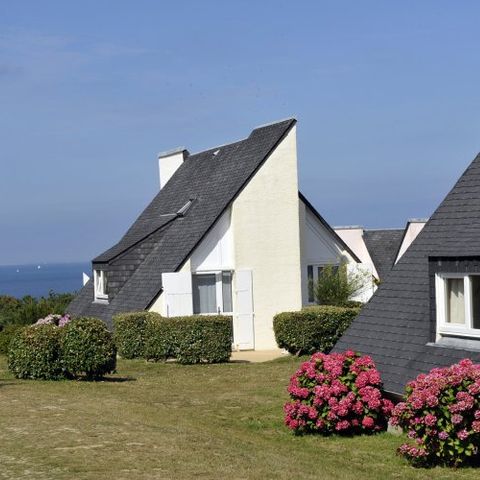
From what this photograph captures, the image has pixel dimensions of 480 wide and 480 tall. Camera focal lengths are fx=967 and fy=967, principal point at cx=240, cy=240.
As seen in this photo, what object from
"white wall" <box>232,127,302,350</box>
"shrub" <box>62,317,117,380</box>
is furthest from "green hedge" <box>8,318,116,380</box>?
"white wall" <box>232,127,302,350</box>

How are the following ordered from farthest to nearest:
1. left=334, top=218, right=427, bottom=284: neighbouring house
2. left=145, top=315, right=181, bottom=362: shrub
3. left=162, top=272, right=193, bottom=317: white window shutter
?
left=334, top=218, right=427, bottom=284: neighbouring house < left=162, top=272, right=193, bottom=317: white window shutter < left=145, top=315, right=181, bottom=362: shrub

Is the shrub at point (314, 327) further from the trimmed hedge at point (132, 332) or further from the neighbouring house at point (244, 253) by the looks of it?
the trimmed hedge at point (132, 332)

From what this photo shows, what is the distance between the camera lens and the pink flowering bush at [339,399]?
53.7 ft

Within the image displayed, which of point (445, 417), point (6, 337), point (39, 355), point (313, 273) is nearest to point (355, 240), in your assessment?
point (313, 273)

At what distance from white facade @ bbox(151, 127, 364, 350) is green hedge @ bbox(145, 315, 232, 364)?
3.52 meters

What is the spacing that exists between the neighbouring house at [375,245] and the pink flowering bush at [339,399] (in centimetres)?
3027

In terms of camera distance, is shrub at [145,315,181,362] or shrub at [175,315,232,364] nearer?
shrub at [175,315,232,364]

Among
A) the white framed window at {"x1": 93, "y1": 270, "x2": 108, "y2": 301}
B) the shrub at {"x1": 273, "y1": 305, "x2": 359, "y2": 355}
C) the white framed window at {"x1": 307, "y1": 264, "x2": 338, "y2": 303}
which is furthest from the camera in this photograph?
the white framed window at {"x1": 93, "y1": 270, "x2": 108, "y2": 301}

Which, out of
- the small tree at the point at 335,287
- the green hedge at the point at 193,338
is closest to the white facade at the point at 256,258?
the small tree at the point at 335,287

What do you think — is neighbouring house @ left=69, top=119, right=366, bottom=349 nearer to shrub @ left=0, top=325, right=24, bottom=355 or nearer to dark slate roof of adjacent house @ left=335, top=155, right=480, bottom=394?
shrub @ left=0, top=325, right=24, bottom=355

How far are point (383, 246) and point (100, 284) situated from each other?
1988cm

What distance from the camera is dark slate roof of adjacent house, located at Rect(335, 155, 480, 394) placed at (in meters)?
16.4

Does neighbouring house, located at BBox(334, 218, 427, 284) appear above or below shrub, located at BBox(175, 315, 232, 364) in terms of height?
above

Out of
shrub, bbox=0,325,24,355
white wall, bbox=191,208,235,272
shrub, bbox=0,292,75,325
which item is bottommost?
shrub, bbox=0,325,24,355
